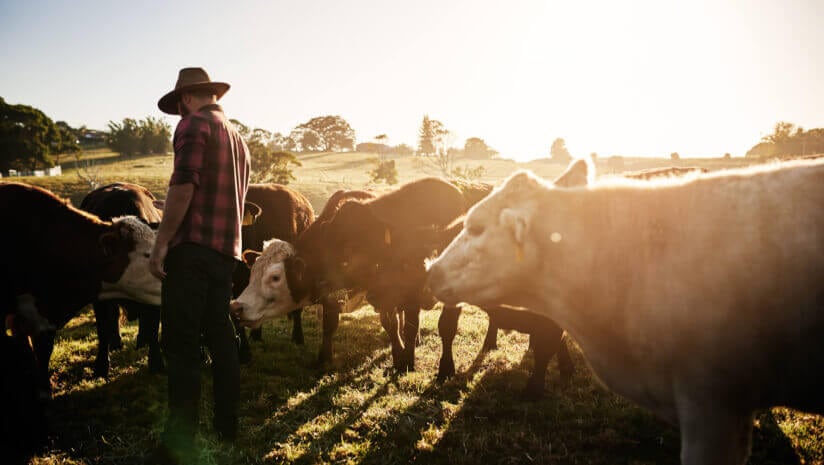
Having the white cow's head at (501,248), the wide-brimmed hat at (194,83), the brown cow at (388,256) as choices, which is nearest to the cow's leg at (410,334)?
the brown cow at (388,256)

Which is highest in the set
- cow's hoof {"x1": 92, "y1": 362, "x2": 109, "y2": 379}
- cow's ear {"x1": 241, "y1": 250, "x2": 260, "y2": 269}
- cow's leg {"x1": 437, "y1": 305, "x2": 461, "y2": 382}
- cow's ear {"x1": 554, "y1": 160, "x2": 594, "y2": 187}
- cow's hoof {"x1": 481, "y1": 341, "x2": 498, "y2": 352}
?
cow's ear {"x1": 554, "y1": 160, "x2": 594, "y2": 187}

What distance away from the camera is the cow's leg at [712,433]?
7.72ft

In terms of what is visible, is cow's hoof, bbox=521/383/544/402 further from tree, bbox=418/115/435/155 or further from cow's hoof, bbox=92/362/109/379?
tree, bbox=418/115/435/155

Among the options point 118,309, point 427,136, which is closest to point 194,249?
point 118,309

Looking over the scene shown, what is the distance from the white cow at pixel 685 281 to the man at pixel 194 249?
7.26 ft

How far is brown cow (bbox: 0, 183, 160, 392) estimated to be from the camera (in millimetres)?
4637

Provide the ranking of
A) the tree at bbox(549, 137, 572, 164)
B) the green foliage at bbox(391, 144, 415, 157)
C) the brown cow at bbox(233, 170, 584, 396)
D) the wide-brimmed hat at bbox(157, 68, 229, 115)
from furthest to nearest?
the green foliage at bbox(391, 144, 415, 157) → the tree at bbox(549, 137, 572, 164) → the brown cow at bbox(233, 170, 584, 396) → the wide-brimmed hat at bbox(157, 68, 229, 115)

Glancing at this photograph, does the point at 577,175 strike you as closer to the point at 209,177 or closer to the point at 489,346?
the point at 209,177

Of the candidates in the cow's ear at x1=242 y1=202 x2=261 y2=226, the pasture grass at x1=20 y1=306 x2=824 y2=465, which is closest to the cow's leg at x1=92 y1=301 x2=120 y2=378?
the pasture grass at x1=20 y1=306 x2=824 y2=465

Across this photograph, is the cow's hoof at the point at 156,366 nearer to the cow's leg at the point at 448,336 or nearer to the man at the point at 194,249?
the man at the point at 194,249

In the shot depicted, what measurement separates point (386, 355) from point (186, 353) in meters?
3.79

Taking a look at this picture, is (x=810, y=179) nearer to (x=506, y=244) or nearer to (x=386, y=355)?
(x=506, y=244)

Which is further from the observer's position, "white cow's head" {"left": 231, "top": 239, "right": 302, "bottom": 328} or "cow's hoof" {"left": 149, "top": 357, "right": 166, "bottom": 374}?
"cow's hoof" {"left": 149, "top": 357, "right": 166, "bottom": 374}

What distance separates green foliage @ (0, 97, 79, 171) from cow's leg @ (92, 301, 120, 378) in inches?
2713
